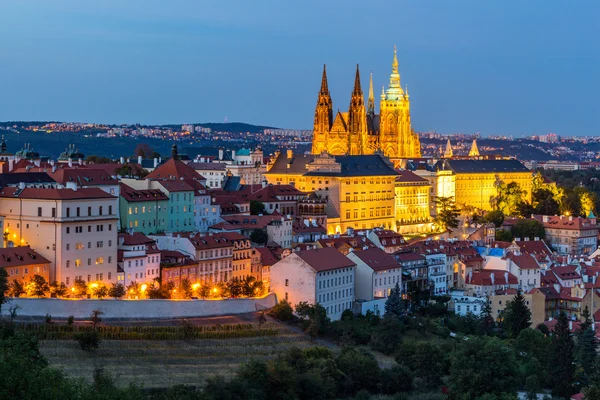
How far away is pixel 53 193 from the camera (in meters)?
51.3

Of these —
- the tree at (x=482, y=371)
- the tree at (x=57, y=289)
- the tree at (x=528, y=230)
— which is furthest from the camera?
the tree at (x=528, y=230)

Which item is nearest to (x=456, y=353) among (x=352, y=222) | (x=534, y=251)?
(x=534, y=251)

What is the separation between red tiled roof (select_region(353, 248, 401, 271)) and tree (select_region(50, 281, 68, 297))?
15.5 m

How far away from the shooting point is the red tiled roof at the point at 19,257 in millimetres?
47875

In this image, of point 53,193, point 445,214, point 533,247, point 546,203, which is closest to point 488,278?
point 533,247

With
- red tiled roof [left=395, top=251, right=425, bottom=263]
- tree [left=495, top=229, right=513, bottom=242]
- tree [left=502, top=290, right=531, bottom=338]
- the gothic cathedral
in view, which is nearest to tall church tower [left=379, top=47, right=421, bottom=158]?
the gothic cathedral

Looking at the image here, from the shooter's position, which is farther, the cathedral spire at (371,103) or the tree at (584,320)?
the cathedral spire at (371,103)

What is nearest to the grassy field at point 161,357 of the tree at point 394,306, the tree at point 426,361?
the tree at point 426,361

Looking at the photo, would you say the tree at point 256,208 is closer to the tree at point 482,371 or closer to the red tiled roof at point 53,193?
the red tiled roof at point 53,193

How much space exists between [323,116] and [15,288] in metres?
71.8

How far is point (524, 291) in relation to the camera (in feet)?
212

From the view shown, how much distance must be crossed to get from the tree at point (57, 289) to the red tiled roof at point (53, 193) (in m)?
4.00

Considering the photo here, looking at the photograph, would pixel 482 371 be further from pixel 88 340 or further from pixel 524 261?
pixel 524 261

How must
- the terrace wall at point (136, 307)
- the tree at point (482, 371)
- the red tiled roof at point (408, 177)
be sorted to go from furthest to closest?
1. the red tiled roof at point (408, 177)
2. the tree at point (482, 371)
3. the terrace wall at point (136, 307)
